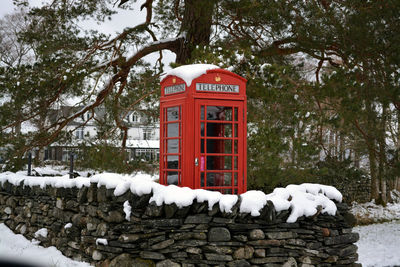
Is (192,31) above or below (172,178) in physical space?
above

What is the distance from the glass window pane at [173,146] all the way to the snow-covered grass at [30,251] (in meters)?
2.14

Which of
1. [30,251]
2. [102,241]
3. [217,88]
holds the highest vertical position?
[217,88]

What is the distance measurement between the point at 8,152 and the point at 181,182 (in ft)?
23.4

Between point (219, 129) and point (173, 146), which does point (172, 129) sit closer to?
point (173, 146)

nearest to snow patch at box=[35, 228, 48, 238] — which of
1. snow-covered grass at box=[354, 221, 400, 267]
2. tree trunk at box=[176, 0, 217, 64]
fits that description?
tree trunk at box=[176, 0, 217, 64]

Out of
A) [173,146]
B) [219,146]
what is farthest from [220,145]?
[173,146]

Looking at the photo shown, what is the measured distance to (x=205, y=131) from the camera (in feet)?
20.7

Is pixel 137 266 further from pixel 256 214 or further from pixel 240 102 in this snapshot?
pixel 240 102

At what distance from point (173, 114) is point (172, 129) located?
0.23 metres

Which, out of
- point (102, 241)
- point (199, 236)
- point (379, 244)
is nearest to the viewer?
point (199, 236)

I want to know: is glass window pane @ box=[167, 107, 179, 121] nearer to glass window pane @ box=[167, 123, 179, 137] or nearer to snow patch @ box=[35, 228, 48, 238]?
glass window pane @ box=[167, 123, 179, 137]

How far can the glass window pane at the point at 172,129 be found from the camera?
21.1ft

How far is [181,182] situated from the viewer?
20.8 feet

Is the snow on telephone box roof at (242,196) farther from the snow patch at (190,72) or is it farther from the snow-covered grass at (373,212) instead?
the snow-covered grass at (373,212)
